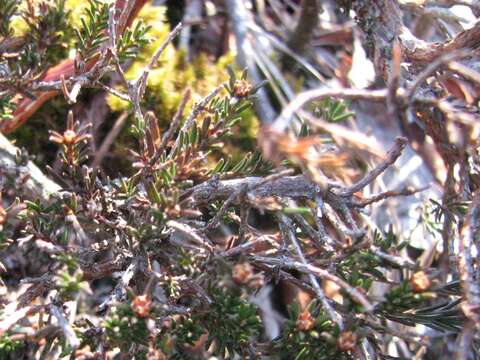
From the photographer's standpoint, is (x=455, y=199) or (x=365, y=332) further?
(x=455, y=199)

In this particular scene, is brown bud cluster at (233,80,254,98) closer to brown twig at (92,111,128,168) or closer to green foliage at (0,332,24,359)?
green foliage at (0,332,24,359)

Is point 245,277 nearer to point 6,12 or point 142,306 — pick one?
point 142,306

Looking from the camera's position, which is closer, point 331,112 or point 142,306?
point 142,306

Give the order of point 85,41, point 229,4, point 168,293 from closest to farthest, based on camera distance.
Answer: point 168,293, point 85,41, point 229,4

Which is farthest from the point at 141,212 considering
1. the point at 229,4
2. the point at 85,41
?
the point at 229,4

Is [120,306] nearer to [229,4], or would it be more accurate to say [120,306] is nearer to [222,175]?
[222,175]

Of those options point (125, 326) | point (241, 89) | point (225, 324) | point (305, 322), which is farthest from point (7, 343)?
point (241, 89)

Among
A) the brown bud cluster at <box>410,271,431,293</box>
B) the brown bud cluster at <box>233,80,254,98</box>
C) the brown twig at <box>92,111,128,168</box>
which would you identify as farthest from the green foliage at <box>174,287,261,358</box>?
the brown twig at <box>92,111,128,168</box>

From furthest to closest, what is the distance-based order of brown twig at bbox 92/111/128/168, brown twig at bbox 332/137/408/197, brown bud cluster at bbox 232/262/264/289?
brown twig at bbox 92/111/128/168 → brown twig at bbox 332/137/408/197 → brown bud cluster at bbox 232/262/264/289

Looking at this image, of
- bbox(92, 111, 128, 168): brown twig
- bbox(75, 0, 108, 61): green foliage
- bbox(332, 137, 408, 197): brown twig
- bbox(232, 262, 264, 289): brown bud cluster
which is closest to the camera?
bbox(232, 262, 264, 289): brown bud cluster

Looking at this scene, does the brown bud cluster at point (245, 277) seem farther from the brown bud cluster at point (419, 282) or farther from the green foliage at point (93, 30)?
the green foliage at point (93, 30)

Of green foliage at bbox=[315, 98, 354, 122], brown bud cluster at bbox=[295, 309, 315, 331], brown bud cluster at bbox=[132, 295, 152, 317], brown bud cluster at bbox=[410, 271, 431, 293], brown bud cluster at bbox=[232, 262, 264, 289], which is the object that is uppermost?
green foliage at bbox=[315, 98, 354, 122]
